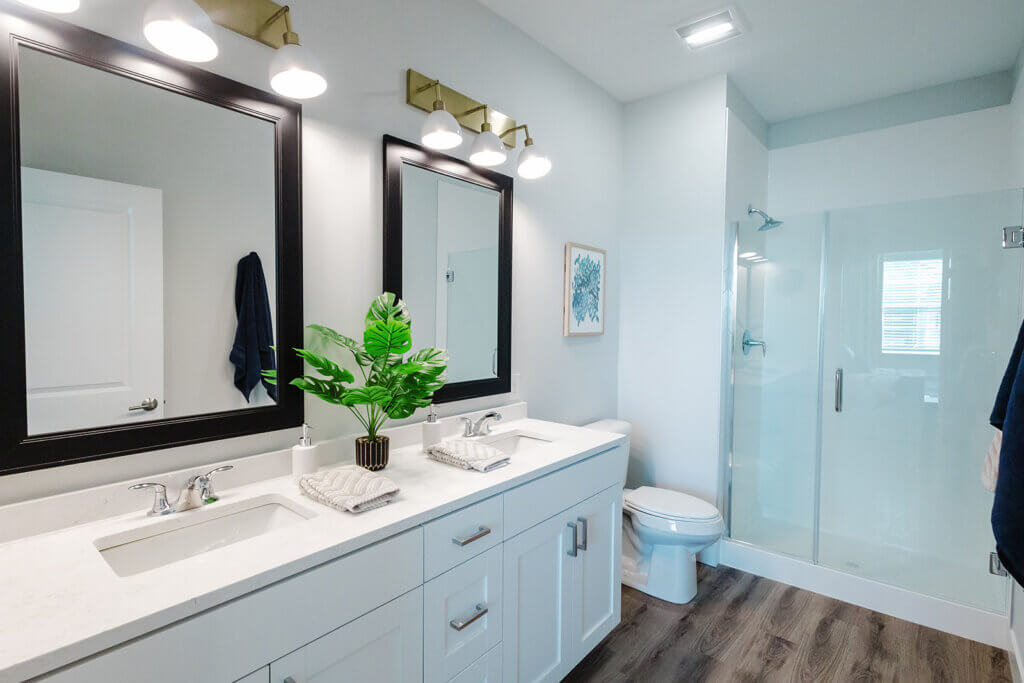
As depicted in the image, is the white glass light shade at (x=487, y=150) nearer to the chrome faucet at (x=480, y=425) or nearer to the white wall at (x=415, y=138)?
the white wall at (x=415, y=138)

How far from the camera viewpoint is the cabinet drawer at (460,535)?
3.88 ft

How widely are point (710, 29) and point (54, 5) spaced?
7.52ft

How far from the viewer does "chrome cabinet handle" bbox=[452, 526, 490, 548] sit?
1.25m

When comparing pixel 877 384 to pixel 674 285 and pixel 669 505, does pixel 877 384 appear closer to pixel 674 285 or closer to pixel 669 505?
pixel 674 285

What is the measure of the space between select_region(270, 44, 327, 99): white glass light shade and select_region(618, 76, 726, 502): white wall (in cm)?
205

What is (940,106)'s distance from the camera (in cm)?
273

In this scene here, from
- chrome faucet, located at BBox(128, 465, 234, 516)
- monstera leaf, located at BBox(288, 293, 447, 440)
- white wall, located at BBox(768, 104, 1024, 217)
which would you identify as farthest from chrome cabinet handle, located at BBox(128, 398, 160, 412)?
white wall, located at BBox(768, 104, 1024, 217)

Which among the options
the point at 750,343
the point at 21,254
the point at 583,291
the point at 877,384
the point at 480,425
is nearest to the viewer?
the point at 21,254

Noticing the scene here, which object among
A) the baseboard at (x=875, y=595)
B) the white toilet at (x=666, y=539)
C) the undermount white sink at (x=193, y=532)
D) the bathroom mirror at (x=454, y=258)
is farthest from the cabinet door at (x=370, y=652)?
the baseboard at (x=875, y=595)

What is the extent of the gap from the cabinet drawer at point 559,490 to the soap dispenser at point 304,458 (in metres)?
0.54

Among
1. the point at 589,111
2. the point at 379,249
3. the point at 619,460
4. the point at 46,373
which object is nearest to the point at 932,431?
the point at 619,460

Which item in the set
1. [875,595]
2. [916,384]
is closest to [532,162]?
[916,384]

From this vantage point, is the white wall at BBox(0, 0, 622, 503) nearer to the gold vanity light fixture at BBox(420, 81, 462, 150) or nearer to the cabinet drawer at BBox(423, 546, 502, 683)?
the gold vanity light fixture at BBox(420, 81, 462, 150)

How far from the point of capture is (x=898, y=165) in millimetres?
2855
